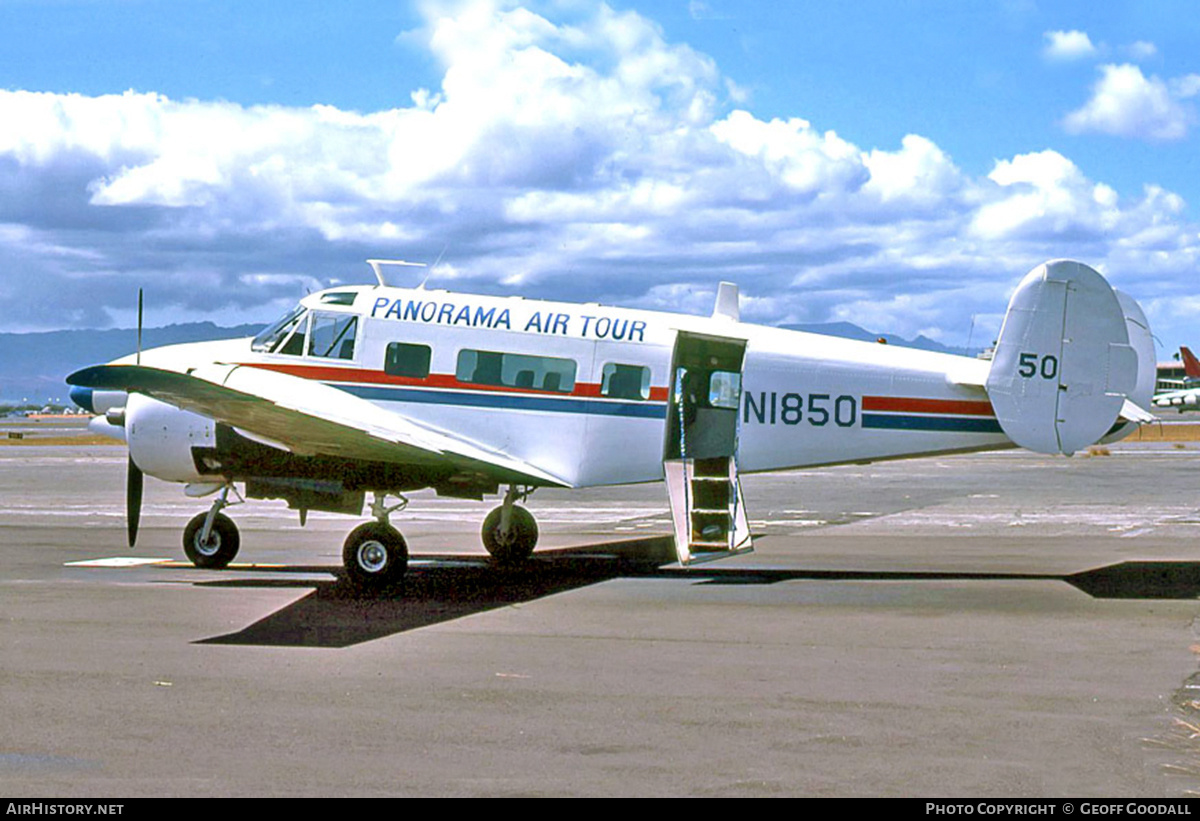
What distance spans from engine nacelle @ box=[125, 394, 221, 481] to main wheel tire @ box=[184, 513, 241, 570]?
1325 millimetres

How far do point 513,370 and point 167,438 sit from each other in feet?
15.0

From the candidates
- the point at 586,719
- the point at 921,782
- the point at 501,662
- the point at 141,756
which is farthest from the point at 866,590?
the point at 141,756

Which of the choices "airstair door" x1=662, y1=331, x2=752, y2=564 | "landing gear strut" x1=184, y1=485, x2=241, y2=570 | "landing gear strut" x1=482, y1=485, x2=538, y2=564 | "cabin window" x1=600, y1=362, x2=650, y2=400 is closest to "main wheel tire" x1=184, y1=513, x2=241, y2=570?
"landing gear strut" x1=184, y1=485, x2=241, y2=570

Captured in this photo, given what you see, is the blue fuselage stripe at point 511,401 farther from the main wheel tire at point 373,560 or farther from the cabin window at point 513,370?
the main wheel tire at point 373,560

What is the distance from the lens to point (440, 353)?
17562mm

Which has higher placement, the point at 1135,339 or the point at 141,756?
the point at 1135,339

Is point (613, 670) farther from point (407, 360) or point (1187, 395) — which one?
point (1187, 395)

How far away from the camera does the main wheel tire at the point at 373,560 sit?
629 inches

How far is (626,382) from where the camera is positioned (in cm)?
1723

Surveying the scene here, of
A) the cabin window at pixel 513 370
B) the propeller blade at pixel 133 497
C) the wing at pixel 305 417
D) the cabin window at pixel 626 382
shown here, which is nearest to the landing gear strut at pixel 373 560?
the wing at pixel 305 417

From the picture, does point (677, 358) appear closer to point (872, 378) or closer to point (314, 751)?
point (872, 378)

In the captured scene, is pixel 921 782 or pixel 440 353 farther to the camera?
pixel 440 353

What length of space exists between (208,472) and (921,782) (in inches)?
461

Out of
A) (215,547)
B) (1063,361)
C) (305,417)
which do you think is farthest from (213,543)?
(1063,361)
